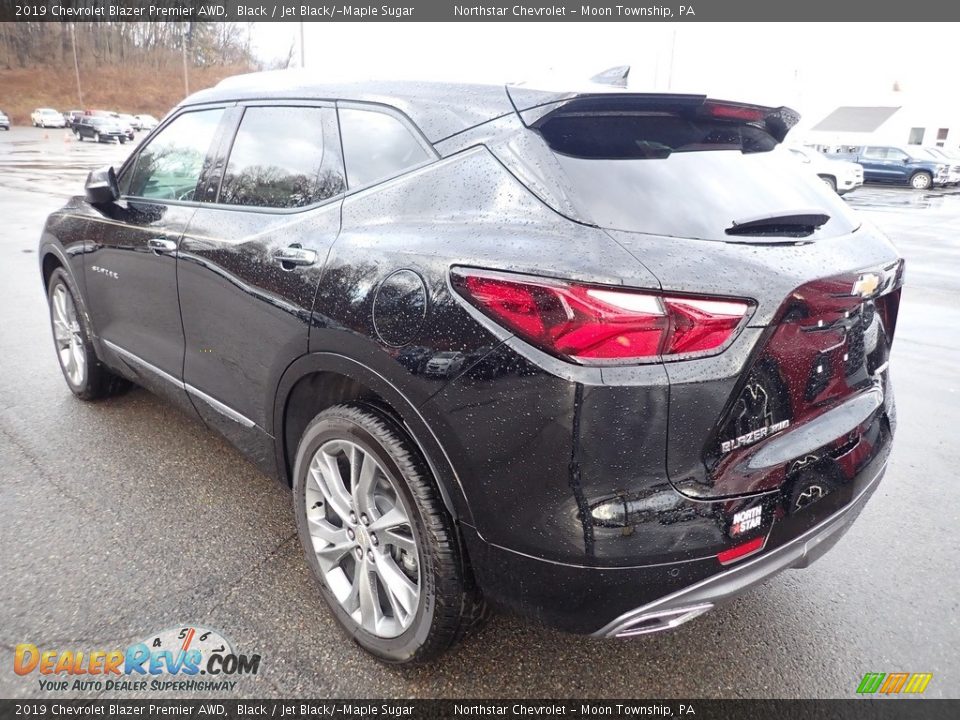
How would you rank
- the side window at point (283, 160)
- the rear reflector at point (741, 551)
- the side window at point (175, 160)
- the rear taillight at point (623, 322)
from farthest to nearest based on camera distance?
the side window at point (175, 160) < the side window at point (283, 160) < the rear reflector at point (741, 551) < the rear taillight at point (623, 322)

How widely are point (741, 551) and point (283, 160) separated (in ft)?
6.73

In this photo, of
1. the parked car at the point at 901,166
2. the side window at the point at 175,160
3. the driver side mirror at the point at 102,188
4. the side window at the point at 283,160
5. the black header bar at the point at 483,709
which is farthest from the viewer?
the parked car at the point at 901,166

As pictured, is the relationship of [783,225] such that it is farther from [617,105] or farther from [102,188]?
[102,188]

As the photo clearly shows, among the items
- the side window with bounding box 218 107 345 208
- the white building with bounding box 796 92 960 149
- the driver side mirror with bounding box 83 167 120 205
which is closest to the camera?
the side window with bounding box 218 107 345 208

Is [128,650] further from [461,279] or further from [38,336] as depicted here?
[38,336]

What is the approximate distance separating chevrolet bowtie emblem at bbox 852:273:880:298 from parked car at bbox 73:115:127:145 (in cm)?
4744

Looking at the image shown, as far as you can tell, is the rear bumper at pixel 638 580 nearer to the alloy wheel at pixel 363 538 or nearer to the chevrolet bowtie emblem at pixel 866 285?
the alloy wheel at pixel 363 538

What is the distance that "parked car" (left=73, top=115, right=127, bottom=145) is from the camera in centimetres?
4125

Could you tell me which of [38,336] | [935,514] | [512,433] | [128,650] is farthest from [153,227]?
[935,514]

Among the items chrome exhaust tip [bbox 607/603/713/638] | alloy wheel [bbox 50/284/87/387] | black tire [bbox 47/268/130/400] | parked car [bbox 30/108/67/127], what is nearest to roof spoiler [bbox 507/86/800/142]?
chrome exhaust tip [bbox 607/603/713/638]

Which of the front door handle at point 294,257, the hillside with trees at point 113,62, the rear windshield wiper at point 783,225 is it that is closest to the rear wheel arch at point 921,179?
the rear windshield wiper at point 783,225

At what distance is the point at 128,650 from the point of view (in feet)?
7.20

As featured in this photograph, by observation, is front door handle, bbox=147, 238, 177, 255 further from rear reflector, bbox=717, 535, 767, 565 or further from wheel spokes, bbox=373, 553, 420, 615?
rear reflector, bbox=717, 535, 767, 565

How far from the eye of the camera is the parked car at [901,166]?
27.3 m
